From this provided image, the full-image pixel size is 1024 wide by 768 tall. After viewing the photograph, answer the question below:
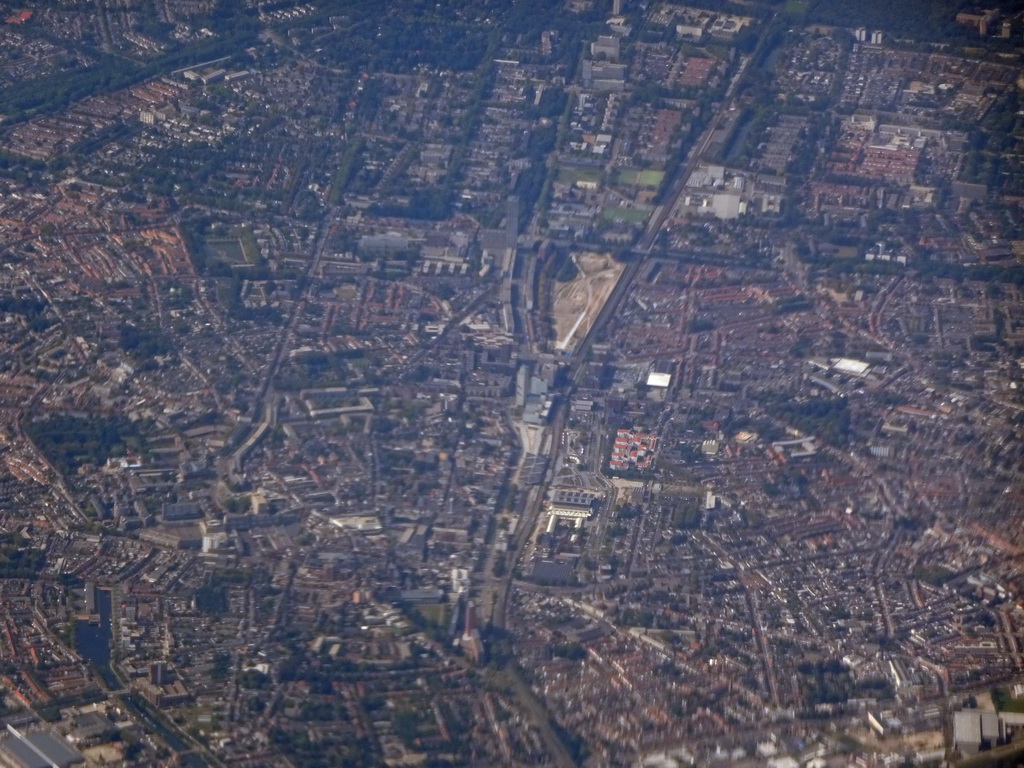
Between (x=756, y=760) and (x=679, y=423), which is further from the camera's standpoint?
(x=679, y=423)

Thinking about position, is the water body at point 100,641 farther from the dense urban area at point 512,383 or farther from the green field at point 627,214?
the green field at point 627,214

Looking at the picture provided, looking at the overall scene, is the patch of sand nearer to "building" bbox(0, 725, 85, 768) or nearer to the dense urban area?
the dense urban area

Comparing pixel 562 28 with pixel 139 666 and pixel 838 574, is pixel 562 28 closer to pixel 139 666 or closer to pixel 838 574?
pixel 838 574

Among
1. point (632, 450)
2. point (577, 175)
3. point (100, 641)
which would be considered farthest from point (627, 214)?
point (100, 641)

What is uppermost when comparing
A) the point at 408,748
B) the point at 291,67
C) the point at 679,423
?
the point at 291,67

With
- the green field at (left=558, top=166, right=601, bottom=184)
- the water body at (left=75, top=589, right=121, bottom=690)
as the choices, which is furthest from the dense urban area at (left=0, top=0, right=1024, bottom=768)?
the green field at (left=558, top=166, right=601, bottom=184)

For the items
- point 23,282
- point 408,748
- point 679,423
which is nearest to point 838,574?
point 679,423
